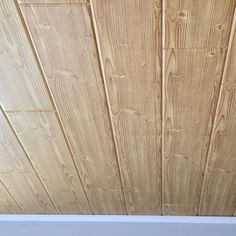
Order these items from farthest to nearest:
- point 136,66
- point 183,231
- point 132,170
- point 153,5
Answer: point 183,231
point 132,170
point 136,66
point 153,5

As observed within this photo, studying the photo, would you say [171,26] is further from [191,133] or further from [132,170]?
[132,170]

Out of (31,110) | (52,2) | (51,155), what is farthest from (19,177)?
(52,2)

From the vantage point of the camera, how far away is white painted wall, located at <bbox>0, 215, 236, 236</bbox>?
1.61 m

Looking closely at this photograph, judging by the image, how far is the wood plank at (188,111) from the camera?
685 millimetres

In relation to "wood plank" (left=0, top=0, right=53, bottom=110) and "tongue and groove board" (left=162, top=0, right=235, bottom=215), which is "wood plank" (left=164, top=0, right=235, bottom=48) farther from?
"wood plank" (left=0, top=0, right=53, bottom=110)

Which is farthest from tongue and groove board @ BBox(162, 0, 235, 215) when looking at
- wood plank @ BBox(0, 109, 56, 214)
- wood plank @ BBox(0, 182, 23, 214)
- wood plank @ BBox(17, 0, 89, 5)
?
wood plank @ BBox(0, 182, 23, 214)

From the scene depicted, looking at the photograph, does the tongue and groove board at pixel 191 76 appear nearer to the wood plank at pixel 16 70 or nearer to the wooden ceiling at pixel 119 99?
the wooden ceiling at pixel 119 99

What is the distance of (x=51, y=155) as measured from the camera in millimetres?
1094


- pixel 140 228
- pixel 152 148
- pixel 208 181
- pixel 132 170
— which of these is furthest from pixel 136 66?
pixel 140 228

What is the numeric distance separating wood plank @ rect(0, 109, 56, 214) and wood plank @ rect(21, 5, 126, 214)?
0.20 metres

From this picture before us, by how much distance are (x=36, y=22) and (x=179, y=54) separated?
0.31 metres

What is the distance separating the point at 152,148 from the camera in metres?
1.01

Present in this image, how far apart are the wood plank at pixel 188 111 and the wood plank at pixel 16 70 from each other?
32 cm

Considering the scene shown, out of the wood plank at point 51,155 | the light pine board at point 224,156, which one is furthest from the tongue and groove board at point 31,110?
the light pine board at point 224,156
